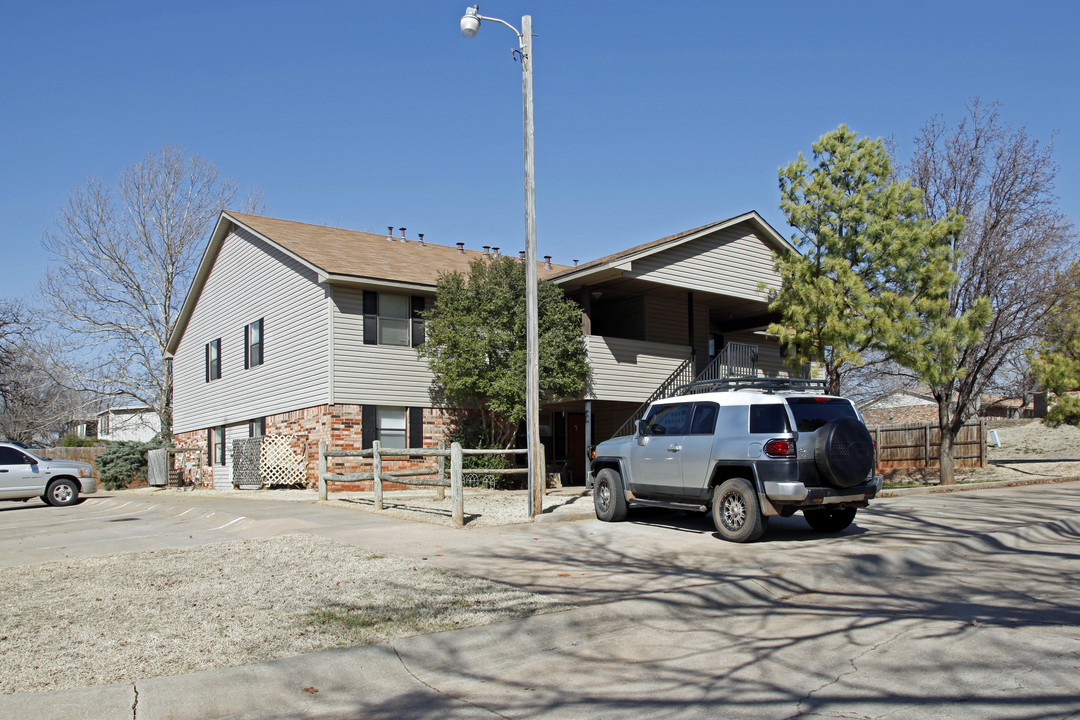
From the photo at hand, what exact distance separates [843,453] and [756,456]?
1.02m

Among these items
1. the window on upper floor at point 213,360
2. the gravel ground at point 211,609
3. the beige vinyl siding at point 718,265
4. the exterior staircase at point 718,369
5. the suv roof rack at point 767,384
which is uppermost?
the beige vinyl siding at point 718,265

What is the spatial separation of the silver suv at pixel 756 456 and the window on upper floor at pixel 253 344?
16632mm

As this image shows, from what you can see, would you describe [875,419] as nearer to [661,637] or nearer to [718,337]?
[718,337]

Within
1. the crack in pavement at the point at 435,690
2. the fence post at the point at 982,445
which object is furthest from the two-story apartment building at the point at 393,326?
the crack in pavement at the point at 435,690

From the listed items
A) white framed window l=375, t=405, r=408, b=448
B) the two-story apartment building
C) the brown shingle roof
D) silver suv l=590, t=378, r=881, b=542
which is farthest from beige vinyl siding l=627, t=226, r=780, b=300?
silver suv l=590, t=378, r=881, b=542

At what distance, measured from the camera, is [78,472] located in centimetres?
2102

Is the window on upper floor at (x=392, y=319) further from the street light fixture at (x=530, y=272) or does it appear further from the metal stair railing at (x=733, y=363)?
the street light fixture at (x=530, y=272)

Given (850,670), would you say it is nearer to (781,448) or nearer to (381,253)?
(781,448)

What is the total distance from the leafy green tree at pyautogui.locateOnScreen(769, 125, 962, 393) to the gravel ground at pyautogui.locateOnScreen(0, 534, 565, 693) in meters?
12.8

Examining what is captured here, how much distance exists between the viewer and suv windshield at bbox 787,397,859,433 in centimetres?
1021

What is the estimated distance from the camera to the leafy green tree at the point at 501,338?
790 inches

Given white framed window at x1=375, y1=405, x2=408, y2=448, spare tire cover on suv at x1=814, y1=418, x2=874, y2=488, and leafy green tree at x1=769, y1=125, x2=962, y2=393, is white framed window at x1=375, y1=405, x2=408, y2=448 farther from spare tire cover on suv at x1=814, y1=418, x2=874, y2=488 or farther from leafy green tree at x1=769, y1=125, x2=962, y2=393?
spare tire cover on suv at x1=814, y1=418, x2=874, y2=488

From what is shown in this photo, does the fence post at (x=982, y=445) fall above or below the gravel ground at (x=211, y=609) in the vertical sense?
above

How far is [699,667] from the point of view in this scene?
18.7 ft
